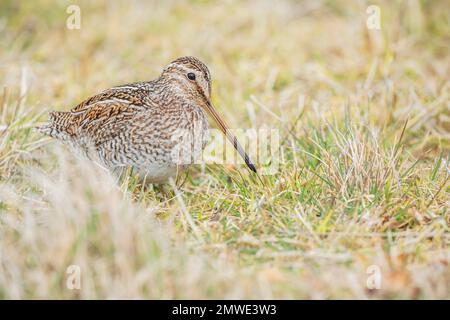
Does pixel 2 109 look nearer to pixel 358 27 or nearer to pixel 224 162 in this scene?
pixel 224 162

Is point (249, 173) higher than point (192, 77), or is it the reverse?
point (192, 77)

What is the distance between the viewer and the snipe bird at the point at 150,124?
4.82 metres

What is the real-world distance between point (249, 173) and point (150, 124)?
29.8 inches

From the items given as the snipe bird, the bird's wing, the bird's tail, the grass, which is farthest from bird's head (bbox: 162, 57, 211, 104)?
the bird's tail

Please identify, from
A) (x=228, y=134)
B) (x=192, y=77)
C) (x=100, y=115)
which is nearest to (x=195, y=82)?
(x=192, y=77)

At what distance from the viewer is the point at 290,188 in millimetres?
4574

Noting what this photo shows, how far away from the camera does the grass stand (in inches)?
135

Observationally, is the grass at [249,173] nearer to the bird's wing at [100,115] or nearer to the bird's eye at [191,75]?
the bird's wing at [100,115]

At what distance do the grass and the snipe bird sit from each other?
19 centimetres

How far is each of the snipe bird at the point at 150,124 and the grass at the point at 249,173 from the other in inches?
7.5

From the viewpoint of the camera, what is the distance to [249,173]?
16.5 ft

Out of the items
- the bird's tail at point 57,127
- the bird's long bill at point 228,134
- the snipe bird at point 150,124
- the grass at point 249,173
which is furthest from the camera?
the bird's tail at point 57,127

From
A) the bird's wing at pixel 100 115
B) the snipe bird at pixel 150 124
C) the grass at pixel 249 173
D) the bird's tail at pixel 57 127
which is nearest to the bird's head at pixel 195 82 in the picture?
the snipe bird at pixel 150 124

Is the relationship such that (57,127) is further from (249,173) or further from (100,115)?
(249,173)
